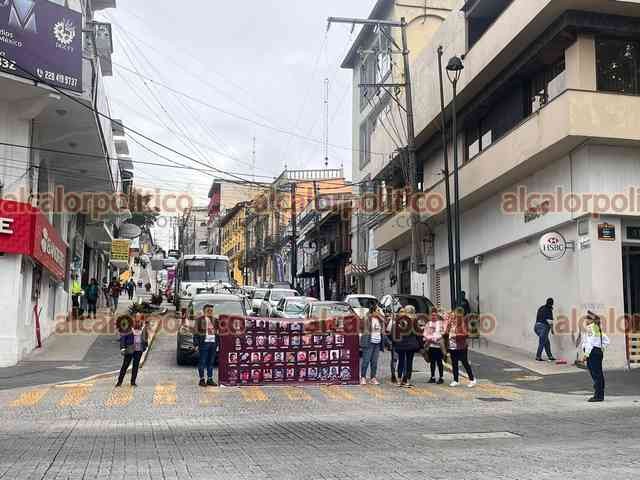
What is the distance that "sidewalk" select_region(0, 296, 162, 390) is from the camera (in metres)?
17.8

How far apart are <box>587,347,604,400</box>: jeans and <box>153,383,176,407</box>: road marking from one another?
26.9 feet

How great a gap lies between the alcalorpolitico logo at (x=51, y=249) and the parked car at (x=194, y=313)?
4.91 m

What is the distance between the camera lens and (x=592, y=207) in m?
19.2

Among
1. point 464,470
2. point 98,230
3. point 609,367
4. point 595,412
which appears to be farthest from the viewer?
point 98,230

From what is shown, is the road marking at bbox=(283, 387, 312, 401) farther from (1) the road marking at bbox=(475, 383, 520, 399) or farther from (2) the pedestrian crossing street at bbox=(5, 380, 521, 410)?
(1) the road marking at bbox=(475, 383, 520, 399)

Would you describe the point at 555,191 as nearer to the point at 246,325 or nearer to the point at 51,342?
the point at 246,325

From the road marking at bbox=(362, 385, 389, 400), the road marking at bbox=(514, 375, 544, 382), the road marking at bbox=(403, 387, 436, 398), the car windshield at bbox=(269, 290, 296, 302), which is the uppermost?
the car windshield at bbox=(269, 290, 296, 302)

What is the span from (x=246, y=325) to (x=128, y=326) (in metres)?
2.66

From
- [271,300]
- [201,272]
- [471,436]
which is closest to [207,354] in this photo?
[471,436]

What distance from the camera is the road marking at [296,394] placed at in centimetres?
1483

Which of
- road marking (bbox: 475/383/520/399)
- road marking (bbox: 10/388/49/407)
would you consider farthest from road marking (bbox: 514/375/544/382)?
road marking (bbox: 10/388/49/407)

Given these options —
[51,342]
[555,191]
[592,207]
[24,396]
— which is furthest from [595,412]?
[51,342]

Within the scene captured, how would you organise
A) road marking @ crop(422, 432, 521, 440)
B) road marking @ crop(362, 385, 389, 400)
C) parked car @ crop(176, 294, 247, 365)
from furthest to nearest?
parked car @ crop(176, 294, 247, 365), road marking @ crop(362, 385, 389, 400), road marking @ crop(422, 432, 521, 440)

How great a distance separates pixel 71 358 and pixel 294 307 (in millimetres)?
8101
